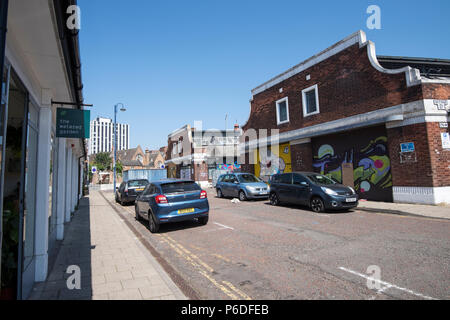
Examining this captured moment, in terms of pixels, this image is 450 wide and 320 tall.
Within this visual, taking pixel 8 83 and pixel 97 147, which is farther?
pixel 97 147

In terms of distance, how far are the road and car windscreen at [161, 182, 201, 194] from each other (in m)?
1.26

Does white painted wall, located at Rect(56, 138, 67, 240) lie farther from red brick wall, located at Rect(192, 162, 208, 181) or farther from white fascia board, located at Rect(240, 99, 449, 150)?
red brick wall, located at Rect(192, 162, 208, 181)

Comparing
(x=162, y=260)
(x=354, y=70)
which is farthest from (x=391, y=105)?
(x=162, y=260)

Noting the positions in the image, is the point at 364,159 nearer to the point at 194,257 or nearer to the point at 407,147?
the point at 407,147

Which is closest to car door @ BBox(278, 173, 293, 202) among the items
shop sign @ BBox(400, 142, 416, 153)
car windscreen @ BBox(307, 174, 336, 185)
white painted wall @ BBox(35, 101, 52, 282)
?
car windscreen @ BBox(307, 174, 336, 185)

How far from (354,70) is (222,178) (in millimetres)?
10011

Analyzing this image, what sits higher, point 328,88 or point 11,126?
point 328,88

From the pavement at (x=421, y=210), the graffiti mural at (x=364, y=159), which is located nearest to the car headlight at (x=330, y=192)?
the pavement at (x=421, y=210)

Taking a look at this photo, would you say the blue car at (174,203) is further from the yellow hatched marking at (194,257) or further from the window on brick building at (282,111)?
the window on brick building at (282,111)

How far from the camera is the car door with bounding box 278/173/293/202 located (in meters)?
11.8

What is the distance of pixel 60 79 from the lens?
14.3 feet

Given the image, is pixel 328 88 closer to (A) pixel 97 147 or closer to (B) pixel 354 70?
(B) pixel 354 70

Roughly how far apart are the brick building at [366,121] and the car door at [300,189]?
4346 millimetres

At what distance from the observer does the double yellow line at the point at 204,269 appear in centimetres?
369
